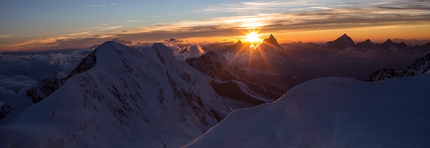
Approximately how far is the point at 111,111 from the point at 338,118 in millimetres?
103368

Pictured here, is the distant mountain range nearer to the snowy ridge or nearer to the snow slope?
the snow slope

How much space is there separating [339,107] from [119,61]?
145064 mm

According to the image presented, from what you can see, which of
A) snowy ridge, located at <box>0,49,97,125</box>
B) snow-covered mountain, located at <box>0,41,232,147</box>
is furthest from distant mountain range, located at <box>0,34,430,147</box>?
snowy ridge, located at <box>0,49,97,125</box>

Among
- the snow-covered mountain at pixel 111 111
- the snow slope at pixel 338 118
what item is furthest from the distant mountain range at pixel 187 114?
the snow-covered mountain at pixel 111 111

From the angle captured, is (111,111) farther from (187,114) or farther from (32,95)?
(32,95)

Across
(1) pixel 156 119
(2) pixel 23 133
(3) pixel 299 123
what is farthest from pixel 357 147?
(1) pixel 156 119

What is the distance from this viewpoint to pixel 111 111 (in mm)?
126688

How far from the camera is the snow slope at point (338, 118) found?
1391 inches

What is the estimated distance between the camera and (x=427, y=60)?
12331cm

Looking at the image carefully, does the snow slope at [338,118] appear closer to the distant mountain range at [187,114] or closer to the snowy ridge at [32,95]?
the distant mountain range at [187,114]

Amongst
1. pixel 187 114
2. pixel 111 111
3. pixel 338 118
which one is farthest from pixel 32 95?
pixel 338 118

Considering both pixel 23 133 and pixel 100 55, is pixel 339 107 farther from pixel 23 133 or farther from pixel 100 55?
pixel 100 55

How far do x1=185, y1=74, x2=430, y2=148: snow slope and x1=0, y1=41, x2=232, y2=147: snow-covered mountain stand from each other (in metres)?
45.5

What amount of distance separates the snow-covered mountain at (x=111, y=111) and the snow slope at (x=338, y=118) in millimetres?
45495
